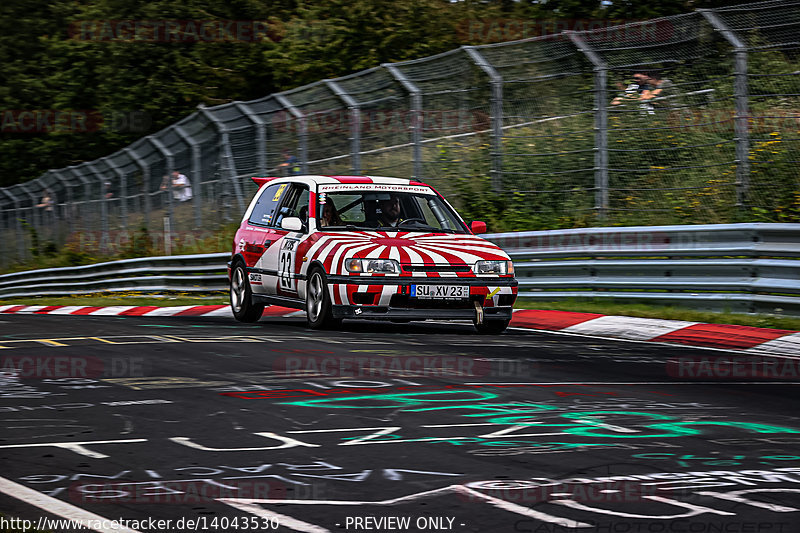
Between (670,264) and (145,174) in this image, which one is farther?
(145,174)

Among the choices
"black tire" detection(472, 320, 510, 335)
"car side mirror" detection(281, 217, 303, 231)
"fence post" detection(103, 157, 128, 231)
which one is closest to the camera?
"black tire" detection(472, 320, 510, 335)

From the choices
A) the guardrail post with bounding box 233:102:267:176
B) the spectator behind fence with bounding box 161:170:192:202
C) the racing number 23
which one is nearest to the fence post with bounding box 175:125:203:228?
Result: the spectator behind fence with bounding box 161:170:192:202

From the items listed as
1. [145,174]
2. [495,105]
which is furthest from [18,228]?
[495,105]

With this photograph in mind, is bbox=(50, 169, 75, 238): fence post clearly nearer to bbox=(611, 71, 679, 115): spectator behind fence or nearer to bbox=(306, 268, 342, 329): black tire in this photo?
bbox=(611, 71, 679, 115): spectator behind fence

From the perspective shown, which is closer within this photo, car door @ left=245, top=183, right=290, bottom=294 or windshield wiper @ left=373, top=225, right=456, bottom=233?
windshield wiper @ left=373, top=225, right=456, bottom=233

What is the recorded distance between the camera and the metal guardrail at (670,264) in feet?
39.2

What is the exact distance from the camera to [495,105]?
674 inches

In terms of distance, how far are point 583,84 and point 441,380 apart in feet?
29.8

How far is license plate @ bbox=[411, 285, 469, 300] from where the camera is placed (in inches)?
445

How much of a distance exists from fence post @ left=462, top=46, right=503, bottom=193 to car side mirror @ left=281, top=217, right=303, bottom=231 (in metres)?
5.57

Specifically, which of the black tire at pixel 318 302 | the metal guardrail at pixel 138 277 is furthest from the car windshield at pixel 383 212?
the metal guardrail at pixel 138 277

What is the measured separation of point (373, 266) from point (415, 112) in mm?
6725

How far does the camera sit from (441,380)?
818cm

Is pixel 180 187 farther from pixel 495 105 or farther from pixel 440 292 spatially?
pixel 440 292
